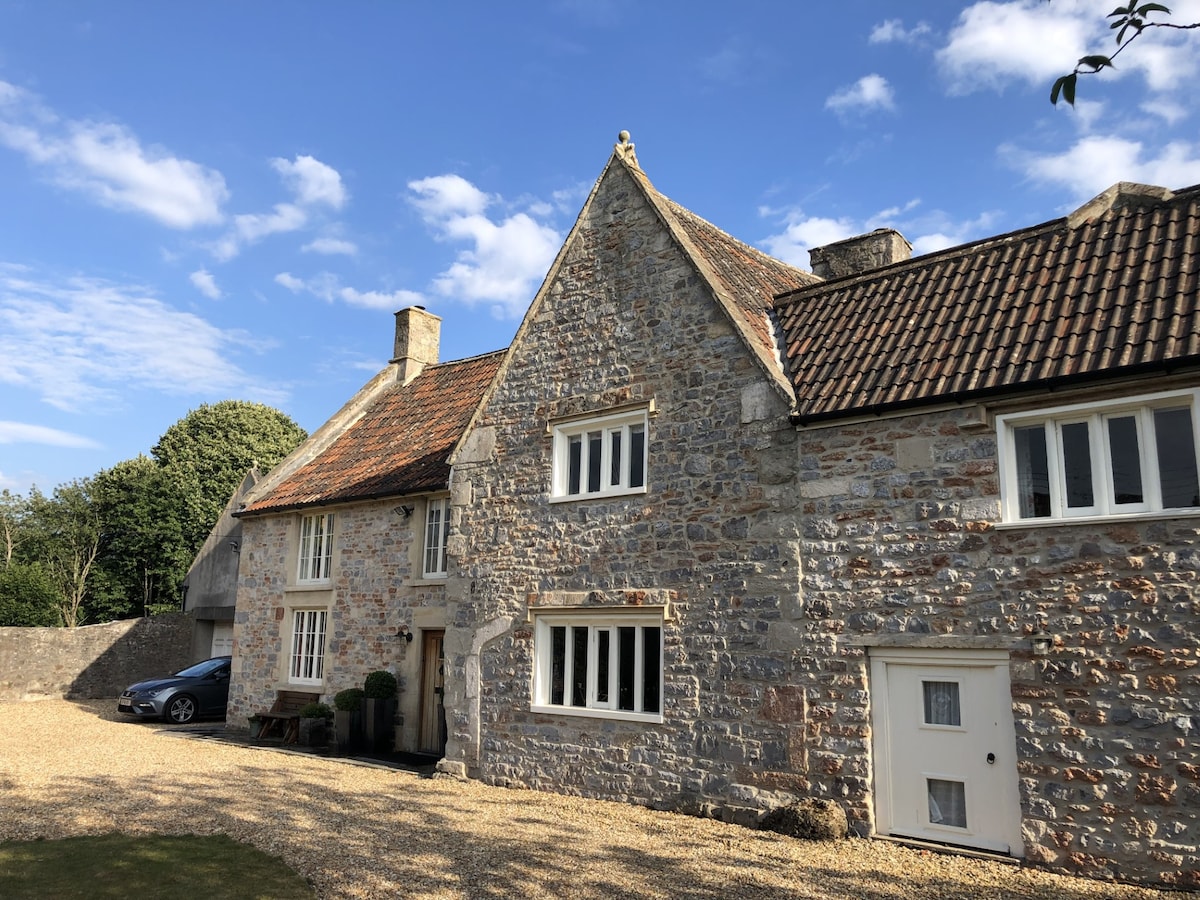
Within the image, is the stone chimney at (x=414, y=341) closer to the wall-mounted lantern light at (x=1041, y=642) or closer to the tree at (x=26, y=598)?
the tree at (x=26, y=598)

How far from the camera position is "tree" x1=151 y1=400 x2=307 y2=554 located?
37500 mm

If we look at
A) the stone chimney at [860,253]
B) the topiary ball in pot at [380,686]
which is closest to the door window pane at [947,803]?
the stone chimney at [860,253]

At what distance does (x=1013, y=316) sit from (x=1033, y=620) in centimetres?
313

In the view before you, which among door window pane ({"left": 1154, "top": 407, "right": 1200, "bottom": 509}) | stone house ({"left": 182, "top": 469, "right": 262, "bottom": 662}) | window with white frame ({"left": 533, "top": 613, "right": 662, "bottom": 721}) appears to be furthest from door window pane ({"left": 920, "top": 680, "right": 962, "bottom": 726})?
stone house ({"left": 182, "top": 469, "right": 262, "bottom": 662})

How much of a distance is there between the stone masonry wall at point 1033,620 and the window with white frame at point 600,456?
248cm

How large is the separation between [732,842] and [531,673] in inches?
158

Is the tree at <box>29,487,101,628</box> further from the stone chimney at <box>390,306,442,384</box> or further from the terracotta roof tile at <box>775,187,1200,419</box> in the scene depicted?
the terracotta roof tile at <box>775,187,1200,419</box>

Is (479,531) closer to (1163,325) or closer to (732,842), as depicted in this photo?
(732,842)

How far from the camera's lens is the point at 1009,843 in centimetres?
833

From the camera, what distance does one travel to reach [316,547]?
18391mm

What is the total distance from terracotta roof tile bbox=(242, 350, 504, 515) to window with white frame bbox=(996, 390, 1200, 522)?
964cm

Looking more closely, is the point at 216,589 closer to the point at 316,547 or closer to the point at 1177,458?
the point at 316,547

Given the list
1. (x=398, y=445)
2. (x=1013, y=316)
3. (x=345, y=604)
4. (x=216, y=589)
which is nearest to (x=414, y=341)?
(x=398, y=445)

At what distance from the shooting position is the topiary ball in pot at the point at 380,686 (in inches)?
611
